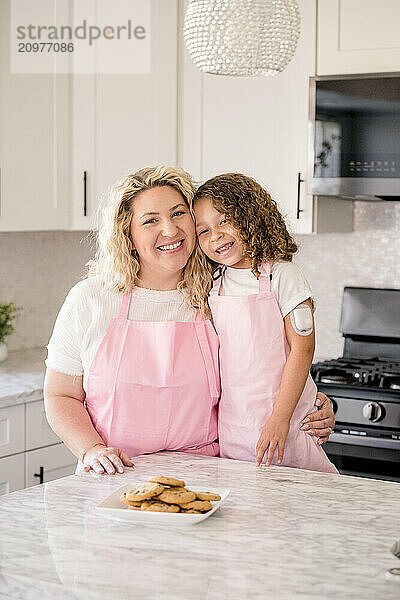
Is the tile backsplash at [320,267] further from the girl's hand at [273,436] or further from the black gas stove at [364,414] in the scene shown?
the girl's hand at [273,436]

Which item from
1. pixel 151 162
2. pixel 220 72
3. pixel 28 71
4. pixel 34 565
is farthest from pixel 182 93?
pixel 34 565

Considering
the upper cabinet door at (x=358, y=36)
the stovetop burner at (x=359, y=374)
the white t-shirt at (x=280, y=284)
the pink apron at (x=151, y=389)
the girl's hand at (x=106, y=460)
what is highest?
the upper cabinet door at (x=358, y=36)

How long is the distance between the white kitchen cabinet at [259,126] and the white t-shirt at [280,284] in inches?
39.8

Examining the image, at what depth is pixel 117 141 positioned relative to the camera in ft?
11.1

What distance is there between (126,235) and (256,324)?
38 centimetres

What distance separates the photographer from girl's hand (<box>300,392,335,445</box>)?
85.4 inches

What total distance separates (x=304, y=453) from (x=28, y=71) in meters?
1.90

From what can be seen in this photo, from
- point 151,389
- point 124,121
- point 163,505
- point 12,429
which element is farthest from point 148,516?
point 124,121

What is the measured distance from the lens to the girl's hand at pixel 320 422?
2.17 meters

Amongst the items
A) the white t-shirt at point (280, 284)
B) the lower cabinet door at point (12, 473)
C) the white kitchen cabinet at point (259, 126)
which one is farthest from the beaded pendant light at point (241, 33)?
the lower cabinet door at point (12, 473)

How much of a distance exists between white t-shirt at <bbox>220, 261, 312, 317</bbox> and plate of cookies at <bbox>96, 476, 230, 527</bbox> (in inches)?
28.1

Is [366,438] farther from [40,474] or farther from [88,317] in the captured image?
[88,317]

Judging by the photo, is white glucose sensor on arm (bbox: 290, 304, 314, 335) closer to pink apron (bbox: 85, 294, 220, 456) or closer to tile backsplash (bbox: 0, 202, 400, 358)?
pink apron (bbox: 85, 294, 220, 456)

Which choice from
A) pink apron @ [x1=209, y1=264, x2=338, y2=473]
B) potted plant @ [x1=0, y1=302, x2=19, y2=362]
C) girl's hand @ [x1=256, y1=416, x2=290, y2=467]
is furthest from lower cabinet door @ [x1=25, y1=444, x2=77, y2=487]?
girl's hand @ [x1=256, y1=416, x2=290, y2=467]
